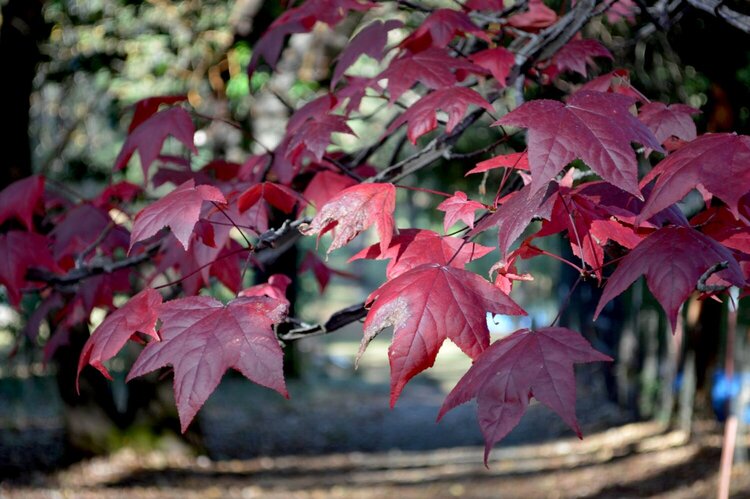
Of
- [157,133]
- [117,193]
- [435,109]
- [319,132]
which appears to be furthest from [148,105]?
[435,109]

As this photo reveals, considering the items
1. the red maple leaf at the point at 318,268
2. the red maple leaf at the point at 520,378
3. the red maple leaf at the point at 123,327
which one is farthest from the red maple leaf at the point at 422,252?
the red maple leaf at the point at 318,268

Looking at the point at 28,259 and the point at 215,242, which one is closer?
the point at 215,242

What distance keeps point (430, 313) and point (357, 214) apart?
272mm

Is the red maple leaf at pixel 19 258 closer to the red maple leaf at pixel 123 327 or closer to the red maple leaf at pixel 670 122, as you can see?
the red maple leaf at pixel 123 327

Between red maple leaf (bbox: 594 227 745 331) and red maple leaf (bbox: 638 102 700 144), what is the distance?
1.46 feet

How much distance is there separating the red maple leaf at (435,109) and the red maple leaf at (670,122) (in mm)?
342

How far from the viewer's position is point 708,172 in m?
1.14

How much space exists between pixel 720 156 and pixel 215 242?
1016 mm

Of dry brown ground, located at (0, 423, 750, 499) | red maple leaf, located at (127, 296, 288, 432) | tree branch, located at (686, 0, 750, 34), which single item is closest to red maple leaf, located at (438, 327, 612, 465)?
red maple leaf, located at (127, 296, 288, 432)

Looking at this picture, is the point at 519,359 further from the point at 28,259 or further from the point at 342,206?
the point at 28,259

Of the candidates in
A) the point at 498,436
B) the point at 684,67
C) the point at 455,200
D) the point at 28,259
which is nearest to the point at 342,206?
the point at 455,200

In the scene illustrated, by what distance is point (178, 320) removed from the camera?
1.34 metres

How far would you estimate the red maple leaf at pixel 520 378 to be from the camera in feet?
3.58

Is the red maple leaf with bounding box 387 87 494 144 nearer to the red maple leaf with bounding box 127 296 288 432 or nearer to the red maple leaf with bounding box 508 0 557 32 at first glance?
the red maple leaf with bounding box 127 296 288 432
